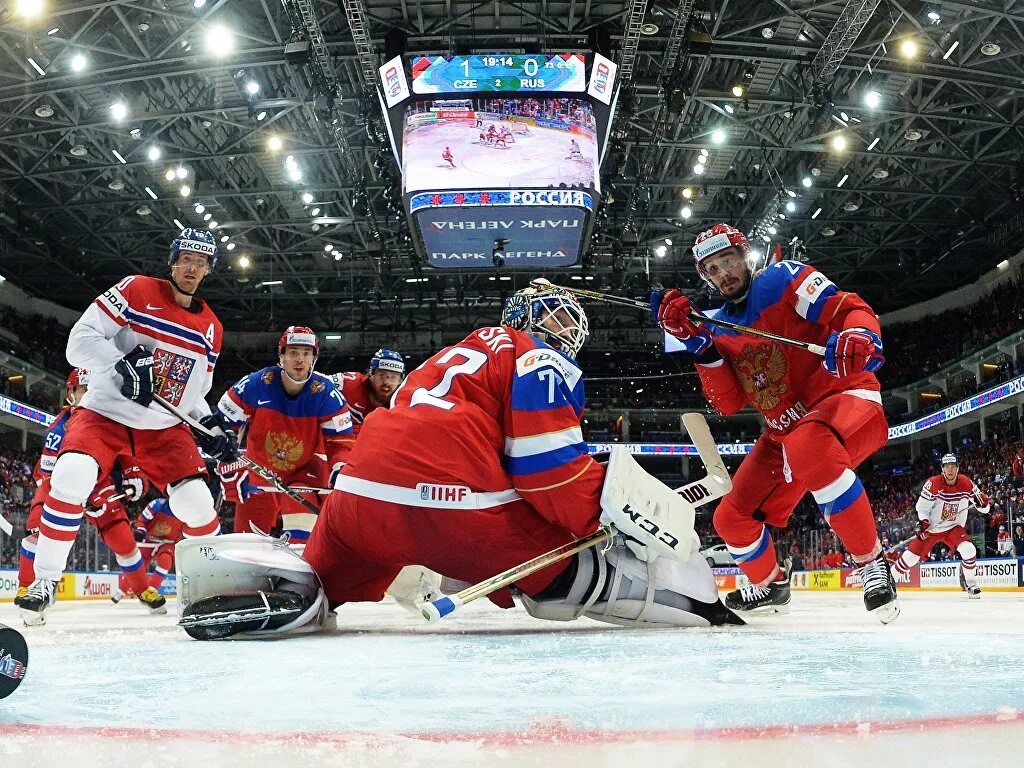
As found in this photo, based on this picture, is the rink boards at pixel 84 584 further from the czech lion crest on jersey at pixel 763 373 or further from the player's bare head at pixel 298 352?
the czech lion crest on jersey at pixel 763 373

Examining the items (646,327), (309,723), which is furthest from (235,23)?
(646,327)

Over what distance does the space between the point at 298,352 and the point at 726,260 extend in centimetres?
309

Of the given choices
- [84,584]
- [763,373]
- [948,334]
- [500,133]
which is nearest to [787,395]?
[763,373]

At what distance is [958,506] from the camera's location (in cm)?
989

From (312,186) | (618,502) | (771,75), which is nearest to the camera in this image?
(618,502)

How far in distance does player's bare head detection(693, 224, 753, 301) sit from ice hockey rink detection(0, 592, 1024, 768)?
79.9 inches

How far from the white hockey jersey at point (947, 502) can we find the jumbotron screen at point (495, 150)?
5.66 m

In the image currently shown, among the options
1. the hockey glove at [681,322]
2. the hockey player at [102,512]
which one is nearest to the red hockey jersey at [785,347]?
the hockey glove at [681,322]

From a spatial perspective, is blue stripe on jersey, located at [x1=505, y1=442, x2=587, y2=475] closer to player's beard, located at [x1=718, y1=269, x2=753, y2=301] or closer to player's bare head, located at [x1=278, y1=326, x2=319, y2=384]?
player's beard, located at [x1=718, y1=269, x2=753, y2=301]

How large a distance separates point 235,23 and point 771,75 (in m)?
8.32

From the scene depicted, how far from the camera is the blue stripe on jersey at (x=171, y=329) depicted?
175 inches

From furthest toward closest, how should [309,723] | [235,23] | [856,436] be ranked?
[235,23] → [856,436] → [309,723]

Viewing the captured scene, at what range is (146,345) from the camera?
450cm

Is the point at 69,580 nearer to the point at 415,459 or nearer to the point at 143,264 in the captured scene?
the point at 415,459
